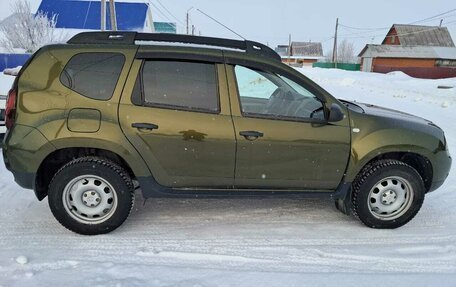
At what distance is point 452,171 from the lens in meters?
5.84

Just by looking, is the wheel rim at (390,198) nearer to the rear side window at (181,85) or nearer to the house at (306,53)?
the rear side window at (181,85)

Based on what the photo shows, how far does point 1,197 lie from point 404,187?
14.2 ft

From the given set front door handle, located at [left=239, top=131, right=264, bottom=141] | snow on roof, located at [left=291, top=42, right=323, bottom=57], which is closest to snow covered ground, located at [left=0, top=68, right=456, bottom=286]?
front door handle, located at [left=239, top=131, right=264, bottom=141]

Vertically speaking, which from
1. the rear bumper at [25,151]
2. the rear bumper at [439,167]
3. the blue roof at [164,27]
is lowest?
the rear bumper at [439,167]

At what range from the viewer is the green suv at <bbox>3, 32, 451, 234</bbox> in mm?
3484

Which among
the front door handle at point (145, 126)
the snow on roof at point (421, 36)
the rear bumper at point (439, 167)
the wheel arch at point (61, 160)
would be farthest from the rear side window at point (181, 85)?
the snow on roof at point (421, 36)

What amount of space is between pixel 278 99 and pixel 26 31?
3646 centimetres

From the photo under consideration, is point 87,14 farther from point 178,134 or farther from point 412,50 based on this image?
point 412,50

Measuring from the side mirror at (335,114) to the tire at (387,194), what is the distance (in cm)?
62

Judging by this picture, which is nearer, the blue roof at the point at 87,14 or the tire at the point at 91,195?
the tire at the point at 91,195

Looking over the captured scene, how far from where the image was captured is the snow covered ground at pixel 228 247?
301cm

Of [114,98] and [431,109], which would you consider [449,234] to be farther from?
[431,109]

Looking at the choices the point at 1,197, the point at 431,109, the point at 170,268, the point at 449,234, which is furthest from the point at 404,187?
the point at 431,109

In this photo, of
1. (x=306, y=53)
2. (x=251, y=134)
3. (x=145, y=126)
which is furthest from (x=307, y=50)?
(x=145, y=126)
